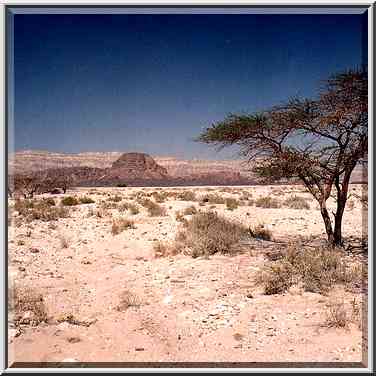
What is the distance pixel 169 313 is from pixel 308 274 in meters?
1.94

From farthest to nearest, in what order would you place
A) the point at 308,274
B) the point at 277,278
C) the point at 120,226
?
the point at 120,226
the point at 308,274
the point at 277,278

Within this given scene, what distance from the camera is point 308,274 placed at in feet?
17.3

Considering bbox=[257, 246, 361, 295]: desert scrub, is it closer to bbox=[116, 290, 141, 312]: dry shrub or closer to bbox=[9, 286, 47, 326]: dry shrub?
bbox=[116, 290, 141, 312]: dry shrub

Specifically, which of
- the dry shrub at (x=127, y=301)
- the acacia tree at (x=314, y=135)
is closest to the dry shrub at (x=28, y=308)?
the dry shrub at (x=127, y=301)

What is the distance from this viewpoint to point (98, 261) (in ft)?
23.5

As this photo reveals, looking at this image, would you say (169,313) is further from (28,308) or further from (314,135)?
(314,135)

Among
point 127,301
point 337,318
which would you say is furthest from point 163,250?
point 337,318

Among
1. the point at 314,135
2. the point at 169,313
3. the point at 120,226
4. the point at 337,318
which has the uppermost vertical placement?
the point at 314,135

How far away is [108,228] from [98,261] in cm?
366

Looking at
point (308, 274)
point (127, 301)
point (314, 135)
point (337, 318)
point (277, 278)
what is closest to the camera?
point (337, 318)

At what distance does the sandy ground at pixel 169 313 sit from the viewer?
11.7ft

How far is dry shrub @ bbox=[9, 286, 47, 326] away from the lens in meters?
4.18

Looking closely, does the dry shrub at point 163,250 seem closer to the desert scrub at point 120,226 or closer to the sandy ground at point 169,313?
the sandy ground at point 169,313

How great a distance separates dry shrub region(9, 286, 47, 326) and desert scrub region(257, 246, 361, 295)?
258 centimetres
